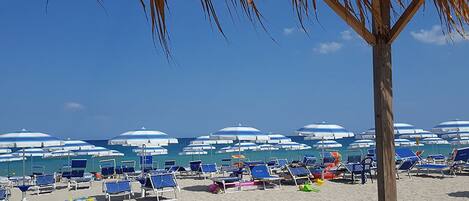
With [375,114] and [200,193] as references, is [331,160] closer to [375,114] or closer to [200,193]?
[200,193]

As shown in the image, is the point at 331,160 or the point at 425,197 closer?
the point at 425,197

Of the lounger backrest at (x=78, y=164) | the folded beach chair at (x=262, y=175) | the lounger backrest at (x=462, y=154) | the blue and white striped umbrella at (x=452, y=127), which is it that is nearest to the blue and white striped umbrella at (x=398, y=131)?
the blue and white striped umbrella at (x=452, y=127)

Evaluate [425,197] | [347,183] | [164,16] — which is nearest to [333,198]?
[425,197]

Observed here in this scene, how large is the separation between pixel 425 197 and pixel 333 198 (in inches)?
65.1

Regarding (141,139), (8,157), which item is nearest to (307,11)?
(141,139)

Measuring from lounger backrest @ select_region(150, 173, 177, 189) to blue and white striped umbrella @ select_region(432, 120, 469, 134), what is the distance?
1187 cm

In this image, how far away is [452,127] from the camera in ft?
57.1

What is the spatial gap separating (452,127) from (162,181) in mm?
12283

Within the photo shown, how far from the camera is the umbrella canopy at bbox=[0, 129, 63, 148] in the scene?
40.0 ft

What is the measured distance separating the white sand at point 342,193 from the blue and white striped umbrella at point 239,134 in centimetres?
210

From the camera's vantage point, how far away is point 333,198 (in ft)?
29.6

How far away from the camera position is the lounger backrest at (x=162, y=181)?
9461mm

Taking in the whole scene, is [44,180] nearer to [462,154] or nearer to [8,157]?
[8,157]

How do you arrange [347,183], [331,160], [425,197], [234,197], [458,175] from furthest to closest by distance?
[331,160], [458,175], [347,183], [234,197], [425,197]
